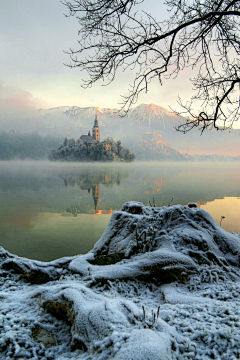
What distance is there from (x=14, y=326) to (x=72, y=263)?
1691 mm

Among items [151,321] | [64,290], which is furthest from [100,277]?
[151,321]

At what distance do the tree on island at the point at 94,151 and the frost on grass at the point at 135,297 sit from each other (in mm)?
88625

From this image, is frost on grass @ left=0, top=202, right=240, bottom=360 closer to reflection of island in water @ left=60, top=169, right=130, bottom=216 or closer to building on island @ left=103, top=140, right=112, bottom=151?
reflection of island in water @ left=60, top=169, right=130, bottom=216

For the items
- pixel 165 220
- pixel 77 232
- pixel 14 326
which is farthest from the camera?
pixel 77 232

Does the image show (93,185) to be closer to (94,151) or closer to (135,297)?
(135,297)

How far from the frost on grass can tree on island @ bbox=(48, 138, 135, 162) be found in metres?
88.6

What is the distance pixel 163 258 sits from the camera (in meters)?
3.74

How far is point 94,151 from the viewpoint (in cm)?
9638

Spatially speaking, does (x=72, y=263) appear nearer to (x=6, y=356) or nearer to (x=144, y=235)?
(x=144, y=235)

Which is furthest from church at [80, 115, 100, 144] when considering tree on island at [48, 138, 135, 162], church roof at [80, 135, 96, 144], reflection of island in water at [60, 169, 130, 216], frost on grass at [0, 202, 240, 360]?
frost on grass at [0, 202, 240, 360]

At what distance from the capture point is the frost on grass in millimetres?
2078

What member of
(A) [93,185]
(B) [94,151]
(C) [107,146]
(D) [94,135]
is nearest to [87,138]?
(D) [94,135]

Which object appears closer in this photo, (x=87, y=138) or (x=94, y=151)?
(x=94, y=151)

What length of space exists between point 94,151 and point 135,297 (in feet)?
310
